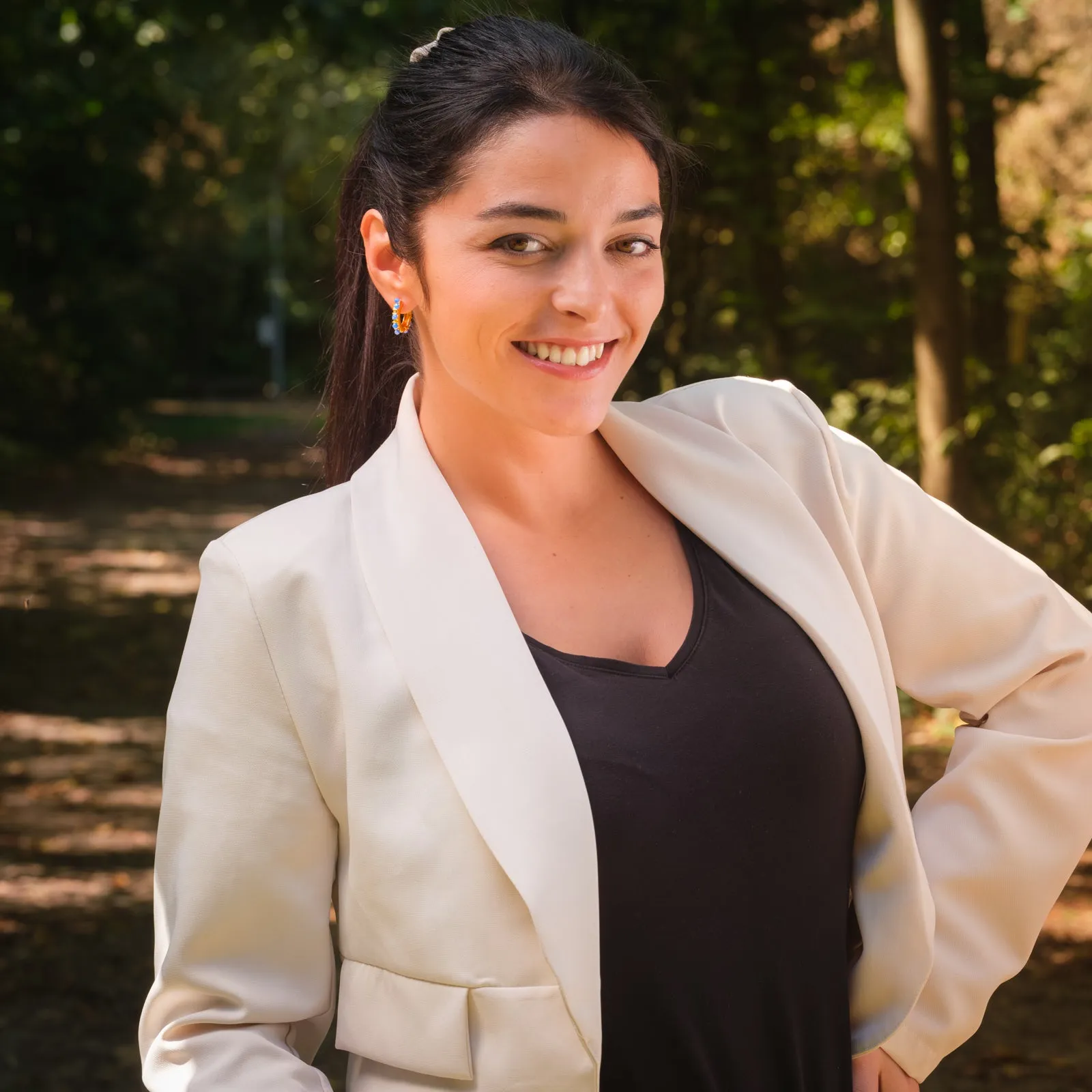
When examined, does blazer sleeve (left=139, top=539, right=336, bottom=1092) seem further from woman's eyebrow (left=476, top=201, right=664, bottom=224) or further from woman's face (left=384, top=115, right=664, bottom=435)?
woman's eyebrow (left=476, top=201, right=664, bottom=224)

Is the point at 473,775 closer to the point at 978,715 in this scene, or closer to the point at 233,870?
the point at 233,870

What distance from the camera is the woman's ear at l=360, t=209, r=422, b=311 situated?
2.05 m

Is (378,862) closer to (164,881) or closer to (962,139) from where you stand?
(164,881)

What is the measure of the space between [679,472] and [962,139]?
6.50 meters

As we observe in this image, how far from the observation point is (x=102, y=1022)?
476 cm

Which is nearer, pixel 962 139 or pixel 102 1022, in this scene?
pixel 102 1022

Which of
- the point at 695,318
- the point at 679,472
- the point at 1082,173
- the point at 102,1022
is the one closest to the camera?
the point at 679,472

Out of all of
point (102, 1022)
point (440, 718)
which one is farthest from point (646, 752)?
point (102, 1022)

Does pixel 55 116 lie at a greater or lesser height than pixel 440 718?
greater

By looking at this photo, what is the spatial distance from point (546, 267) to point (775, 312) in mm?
7053

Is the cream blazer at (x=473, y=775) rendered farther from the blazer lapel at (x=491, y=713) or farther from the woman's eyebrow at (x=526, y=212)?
the woman's eyebrow at (x=526, y=212)

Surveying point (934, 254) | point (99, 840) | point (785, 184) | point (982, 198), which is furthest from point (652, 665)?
point (785, 184)

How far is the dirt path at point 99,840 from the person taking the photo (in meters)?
4.52

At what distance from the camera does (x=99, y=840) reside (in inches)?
249
